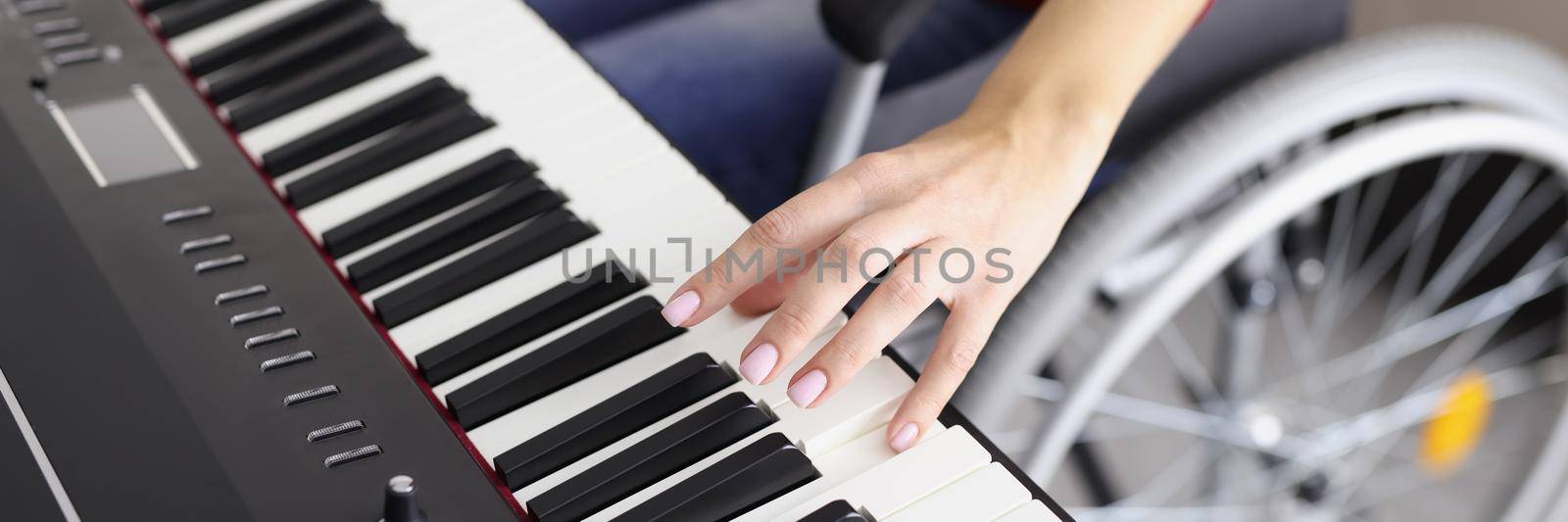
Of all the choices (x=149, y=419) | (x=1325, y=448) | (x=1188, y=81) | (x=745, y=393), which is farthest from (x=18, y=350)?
(x=1325, y=448)

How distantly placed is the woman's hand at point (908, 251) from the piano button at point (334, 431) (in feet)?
0.49

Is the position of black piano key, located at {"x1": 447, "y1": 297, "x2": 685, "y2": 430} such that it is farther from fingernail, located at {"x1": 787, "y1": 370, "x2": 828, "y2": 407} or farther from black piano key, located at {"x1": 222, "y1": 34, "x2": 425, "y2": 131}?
black piano key, located at {"x1": 222, "y1": 34, "x2": 425, "y2": 131}

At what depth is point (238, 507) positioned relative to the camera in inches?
22.6

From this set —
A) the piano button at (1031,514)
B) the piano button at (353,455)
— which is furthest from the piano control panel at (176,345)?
the piano button at (1031,514)

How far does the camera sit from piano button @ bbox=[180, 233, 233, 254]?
27.6 inches

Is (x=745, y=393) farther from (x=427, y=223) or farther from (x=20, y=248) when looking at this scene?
(x=20, y=248)

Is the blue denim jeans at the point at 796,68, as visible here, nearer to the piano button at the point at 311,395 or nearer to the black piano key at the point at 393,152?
the black piano key at the point at 393,152

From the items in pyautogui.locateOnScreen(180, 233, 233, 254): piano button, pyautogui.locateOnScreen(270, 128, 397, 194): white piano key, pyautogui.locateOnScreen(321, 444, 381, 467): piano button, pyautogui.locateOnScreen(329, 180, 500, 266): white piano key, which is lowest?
pyautogui.locateOnScreen(321, 444, 381, 467): piano button

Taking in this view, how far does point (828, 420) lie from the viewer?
2.04 feet

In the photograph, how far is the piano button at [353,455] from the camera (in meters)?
0.60

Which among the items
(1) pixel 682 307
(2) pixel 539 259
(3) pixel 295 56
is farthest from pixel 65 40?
(1) pixel 682 307

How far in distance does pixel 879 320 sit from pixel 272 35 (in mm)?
470

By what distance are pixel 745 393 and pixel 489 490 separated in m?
0.12

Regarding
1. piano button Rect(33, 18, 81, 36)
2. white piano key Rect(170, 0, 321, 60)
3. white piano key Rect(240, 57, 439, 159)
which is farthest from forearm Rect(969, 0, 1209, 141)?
piano button Rect(33, 18, 81, 36)
